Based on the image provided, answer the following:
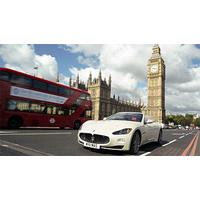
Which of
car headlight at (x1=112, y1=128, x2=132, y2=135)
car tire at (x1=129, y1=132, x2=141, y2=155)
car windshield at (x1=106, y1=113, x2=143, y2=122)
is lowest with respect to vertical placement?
car tire at (x1=129, y1=132, x2=141, y2=155)

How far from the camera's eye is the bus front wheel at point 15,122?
13.4m

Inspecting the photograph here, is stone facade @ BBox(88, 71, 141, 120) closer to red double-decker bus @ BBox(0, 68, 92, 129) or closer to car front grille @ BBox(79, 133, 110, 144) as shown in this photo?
red double-decker bus @ BBox(0, 68, 92, 129)

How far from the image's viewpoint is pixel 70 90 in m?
17.0

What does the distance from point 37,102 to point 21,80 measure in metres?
1.82

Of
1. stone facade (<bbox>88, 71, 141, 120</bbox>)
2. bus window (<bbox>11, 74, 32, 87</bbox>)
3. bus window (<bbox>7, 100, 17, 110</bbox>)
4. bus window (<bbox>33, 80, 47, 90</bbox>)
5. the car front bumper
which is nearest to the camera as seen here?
Result: the car front bumper

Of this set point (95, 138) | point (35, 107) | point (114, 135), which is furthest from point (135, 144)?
point (35, 107)

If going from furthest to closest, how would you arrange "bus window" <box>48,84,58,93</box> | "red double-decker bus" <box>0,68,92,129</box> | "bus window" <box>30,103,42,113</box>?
1. "bus window" <box>48,84,58,93</box>
2. "bus window" <box>30,103,42,113</box>
3. "red double-decker bus" <box>0,68,92,129</box>

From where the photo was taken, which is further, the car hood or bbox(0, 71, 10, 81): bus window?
bbox(0, 71, 10, 81): bus window

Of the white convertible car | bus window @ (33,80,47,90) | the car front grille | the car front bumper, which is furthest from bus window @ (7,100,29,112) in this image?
the car front bumper

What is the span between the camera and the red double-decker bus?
1297 centimetres

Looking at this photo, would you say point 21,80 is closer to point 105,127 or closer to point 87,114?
point 87,114

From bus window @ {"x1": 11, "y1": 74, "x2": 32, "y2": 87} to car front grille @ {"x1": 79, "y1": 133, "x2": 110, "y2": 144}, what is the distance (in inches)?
343
